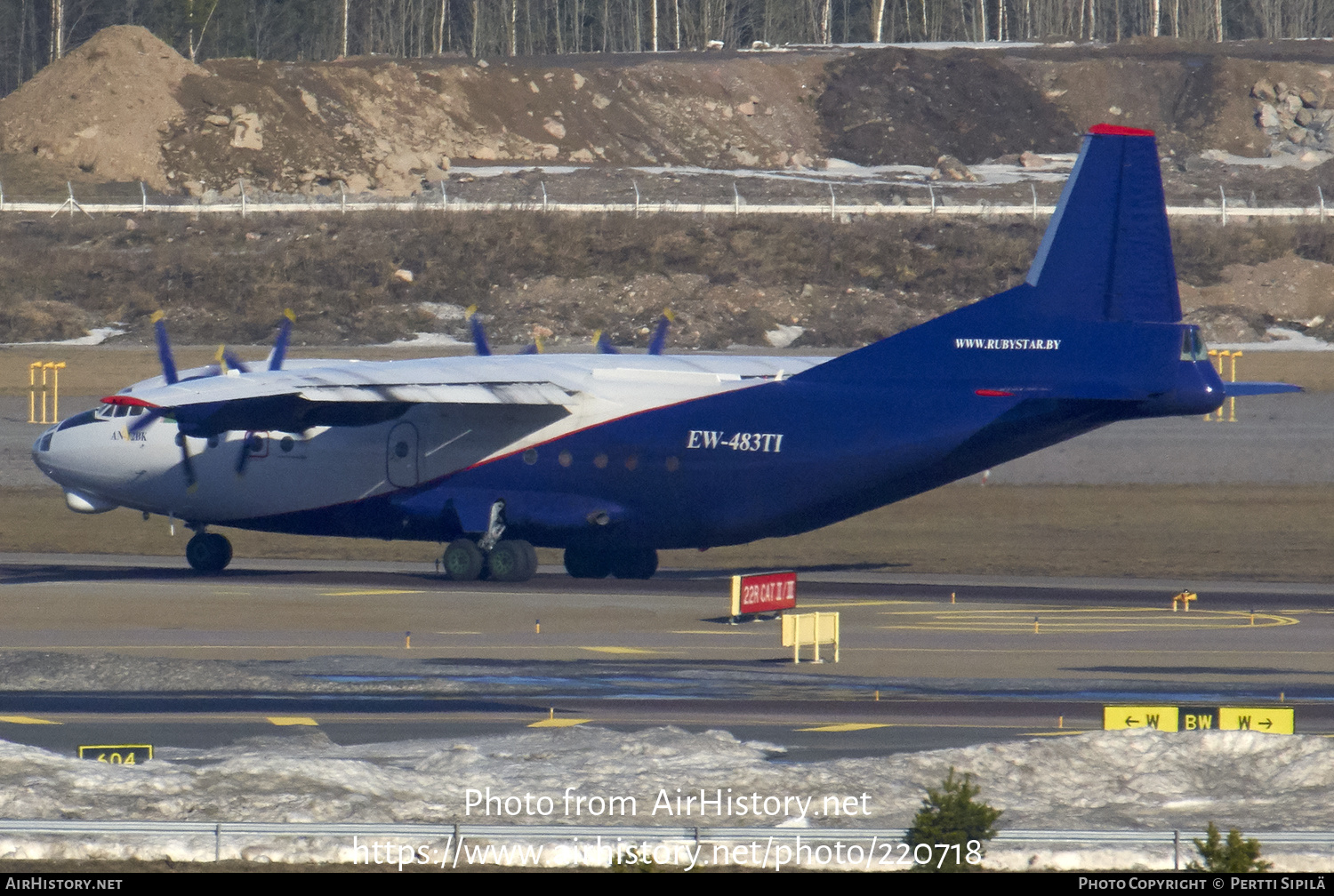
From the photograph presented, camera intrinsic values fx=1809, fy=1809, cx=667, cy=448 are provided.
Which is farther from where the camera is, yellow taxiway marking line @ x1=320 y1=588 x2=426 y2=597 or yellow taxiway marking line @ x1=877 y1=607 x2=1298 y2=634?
yellow taxiway marking line @ x1=320 y1=588 x2=426 y2=597

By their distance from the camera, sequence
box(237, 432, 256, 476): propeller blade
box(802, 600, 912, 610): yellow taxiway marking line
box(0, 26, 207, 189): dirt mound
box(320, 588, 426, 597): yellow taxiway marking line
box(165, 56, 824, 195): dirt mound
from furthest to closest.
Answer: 1. box(165, 56, 824, 195): dirt mound
2. box(0, 26, 207, 189): dirt mound
3. box(237, 432, 256, 476): propeller blade
4. box(320, 588, 426, 597): yellow taxiway marking line
5. box(802, 600, 912, 610): yellow taxiway marking line

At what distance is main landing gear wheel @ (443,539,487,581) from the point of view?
35.9 metres

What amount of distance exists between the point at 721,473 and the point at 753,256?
4889 cm

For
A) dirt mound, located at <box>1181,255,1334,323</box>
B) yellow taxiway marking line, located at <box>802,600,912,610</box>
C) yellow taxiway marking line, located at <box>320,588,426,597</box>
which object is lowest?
yellow taxiway marking line, located at <box>802,600,912,610</box>

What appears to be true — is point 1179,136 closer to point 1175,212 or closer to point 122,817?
point 1175,212

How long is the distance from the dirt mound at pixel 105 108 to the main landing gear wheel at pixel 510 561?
65.3m

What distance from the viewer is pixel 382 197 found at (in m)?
94.2

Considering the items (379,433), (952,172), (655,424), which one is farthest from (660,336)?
(952,172)

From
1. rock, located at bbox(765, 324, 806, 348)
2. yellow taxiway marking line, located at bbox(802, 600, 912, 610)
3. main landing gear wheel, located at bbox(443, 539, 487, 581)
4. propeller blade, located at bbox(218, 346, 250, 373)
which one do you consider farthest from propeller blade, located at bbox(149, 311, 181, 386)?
rock, located at bbox(765, 324, 806, 348)

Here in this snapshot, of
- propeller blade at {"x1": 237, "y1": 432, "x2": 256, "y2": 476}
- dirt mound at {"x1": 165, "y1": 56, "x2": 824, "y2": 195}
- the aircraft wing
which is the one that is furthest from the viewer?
dirt mound at {"x1": 165, "y1": 56, "x2": 824, "y2": 195}

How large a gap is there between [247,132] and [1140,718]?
282 feet

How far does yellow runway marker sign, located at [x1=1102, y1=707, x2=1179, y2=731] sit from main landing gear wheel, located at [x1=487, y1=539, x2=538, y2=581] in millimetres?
18842

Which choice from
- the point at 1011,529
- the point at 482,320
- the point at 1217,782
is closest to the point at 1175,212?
the point at 482,320

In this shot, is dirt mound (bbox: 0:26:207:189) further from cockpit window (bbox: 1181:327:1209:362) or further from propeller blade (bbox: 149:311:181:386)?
cockpit window (bbox: 1181:327:1209:362)
